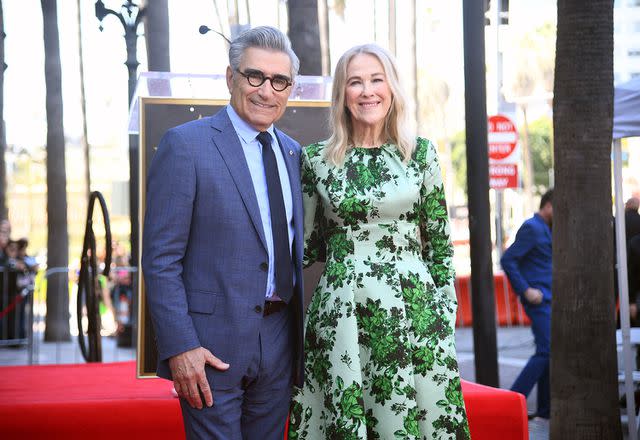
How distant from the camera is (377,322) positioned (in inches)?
155

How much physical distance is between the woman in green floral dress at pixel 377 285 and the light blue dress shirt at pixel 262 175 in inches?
8.5

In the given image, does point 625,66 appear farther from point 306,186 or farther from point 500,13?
point 306,186

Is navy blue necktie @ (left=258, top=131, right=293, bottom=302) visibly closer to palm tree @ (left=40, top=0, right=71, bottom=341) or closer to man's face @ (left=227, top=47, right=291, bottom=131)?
man's face @ (left=227, top=47, right=291, bottom=131)

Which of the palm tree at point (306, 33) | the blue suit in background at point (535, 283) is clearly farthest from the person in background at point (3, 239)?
the blue suit in background at point (535, 283)

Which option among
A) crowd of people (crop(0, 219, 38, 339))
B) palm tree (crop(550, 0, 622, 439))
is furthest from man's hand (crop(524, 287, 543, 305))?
crowd of people (crop(0, 219, 38, 339))

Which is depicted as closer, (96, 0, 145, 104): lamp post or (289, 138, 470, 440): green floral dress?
(289, 138, 470, 440): green floral dress

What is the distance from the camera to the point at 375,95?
405 centimetres

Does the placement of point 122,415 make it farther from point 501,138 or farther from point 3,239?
point 3,239

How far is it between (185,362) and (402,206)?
1.01 meters

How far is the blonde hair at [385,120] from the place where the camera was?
407cm

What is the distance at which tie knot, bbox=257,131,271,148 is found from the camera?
3834 mm

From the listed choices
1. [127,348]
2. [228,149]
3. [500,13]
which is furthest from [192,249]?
[127,348]

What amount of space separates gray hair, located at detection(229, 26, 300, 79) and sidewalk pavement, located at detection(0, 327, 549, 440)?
798 cm

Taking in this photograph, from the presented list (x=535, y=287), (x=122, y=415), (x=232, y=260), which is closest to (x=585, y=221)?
(x=535, y=287)
